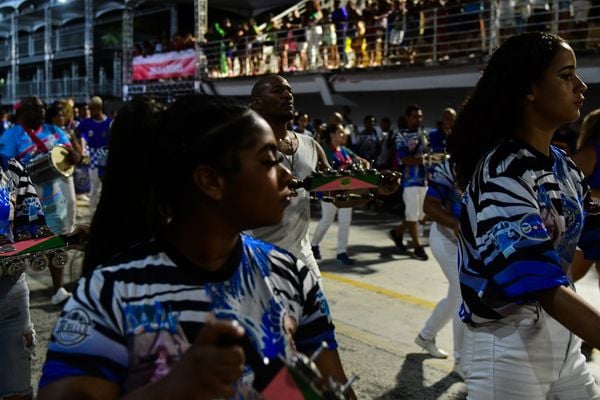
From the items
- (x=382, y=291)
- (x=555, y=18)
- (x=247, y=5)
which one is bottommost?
(x=382, y=291)

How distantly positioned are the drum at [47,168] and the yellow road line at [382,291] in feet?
9.59

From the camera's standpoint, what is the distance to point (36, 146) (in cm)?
670

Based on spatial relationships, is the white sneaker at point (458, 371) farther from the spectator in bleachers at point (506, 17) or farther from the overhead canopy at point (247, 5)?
the overhead canopy at point (247, 5)

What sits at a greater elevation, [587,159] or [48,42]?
[48,42]

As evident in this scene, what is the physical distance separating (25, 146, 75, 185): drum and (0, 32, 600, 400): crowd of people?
3.45 m

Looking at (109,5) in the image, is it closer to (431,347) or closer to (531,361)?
(431,347)

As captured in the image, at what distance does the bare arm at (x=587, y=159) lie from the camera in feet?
16.5

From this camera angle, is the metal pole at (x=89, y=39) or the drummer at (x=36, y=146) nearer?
the drummer at (x=36, y=146)

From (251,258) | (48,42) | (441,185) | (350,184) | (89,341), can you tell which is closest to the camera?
(89,341)

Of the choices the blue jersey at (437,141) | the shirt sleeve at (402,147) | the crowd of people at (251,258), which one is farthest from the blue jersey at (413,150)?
the crowd of people at (251,258)

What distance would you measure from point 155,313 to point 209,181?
0.31 m

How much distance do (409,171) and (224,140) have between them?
7.51 m

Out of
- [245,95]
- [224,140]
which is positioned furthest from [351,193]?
[245,95]

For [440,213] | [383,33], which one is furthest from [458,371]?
[383,33]
